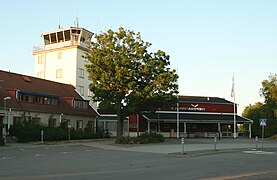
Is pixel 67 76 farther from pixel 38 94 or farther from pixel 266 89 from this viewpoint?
pixel 266 89

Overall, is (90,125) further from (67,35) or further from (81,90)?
(67,35)

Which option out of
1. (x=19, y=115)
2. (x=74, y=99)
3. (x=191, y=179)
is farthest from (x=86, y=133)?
(x=191, y=179)

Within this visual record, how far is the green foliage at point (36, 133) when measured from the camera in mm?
36188

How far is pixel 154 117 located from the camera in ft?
176

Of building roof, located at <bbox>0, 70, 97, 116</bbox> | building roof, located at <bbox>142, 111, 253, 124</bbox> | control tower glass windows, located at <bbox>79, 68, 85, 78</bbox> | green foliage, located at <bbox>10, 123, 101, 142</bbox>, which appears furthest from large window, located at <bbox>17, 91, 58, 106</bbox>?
building roof, located at <bbox>142, 111, 253, 124</bbox>

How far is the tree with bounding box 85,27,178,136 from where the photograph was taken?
39.9 meters

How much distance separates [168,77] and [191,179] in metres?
28.0

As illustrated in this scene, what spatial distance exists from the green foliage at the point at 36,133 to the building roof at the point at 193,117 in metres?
14.0

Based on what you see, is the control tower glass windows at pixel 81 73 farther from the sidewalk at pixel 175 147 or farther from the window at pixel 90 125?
the sidewalk at pixel 175 147

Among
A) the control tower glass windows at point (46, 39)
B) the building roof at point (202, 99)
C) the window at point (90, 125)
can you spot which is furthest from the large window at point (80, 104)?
the building roof at point (202, 99)

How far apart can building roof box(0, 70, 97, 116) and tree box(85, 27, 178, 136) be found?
644 cm

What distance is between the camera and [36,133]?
37.4 meters

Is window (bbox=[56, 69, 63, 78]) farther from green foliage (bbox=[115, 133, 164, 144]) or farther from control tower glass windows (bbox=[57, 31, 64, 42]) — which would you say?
green foliage (bbox=[115, 133, 164, 144])

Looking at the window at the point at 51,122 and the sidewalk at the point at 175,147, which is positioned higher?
the window at the point at 51,122
